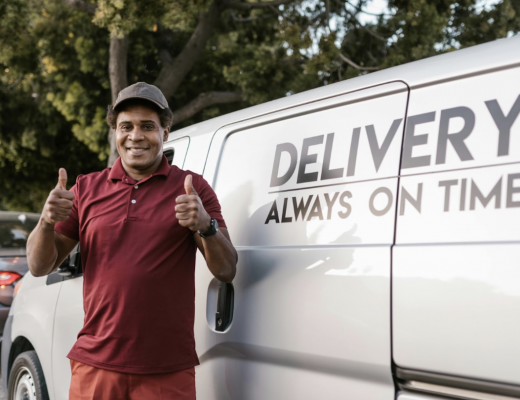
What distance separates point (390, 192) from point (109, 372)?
120 cm

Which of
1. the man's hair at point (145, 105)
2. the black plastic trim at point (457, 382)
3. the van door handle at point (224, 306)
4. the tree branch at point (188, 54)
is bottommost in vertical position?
the black plastic trim at point (457, 382)

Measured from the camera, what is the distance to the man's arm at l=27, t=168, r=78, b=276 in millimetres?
2207

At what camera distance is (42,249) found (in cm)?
233

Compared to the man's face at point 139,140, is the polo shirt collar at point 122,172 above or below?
below

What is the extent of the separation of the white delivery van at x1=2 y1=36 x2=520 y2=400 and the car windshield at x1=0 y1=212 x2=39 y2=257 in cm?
453

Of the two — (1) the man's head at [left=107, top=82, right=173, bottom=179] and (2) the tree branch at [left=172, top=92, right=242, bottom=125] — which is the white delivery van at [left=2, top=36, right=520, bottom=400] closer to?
(1) the man's head at [left=107, top=82, right=173, bottom=179]

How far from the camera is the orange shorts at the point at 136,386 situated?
7.26ft

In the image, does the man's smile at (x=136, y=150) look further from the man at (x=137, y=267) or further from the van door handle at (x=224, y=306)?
the van door handle at (x=224, y=306)

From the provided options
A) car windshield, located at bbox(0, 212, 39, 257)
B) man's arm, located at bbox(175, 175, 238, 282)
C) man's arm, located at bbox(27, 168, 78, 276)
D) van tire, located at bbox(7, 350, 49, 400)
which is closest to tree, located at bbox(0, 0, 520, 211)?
car windshield, located at bbox(0, 212, 39, 257)

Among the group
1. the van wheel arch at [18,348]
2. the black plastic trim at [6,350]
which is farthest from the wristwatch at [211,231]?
the black plastic trim at [6,350]

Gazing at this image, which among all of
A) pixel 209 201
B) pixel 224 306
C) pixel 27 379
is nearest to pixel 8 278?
pixel 27 379

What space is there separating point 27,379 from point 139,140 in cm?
212

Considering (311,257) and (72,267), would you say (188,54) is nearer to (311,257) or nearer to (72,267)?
(72,267)

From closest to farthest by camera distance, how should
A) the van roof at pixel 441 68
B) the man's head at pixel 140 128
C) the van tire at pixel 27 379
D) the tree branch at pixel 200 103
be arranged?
the van roof at pixel 441 68 < the man's head at pixel 140 128 < the van tire at pixel 27 379 < the tree branch at pixel 200 103
